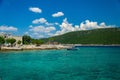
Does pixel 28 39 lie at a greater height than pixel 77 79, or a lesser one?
greater

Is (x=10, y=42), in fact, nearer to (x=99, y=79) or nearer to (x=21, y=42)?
(x=21, y=42)

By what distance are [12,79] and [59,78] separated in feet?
16.4

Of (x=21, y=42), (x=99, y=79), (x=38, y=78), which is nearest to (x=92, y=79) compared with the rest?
(x=99, y=79)

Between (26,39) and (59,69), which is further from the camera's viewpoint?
(26,39)

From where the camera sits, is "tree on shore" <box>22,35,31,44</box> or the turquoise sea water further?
"tree on shore" <box>22,35,31,44</box>

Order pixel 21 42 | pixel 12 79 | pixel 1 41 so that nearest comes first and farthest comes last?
1. pixel 12 79
2. pixel 1 41
3. pixel 21 42

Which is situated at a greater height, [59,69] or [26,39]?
[26,39]

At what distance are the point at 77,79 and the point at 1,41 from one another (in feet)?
262

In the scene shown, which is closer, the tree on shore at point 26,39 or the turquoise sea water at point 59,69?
the turquoise sea water at point 59,69

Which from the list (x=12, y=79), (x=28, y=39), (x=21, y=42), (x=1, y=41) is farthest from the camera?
(x=28, y=39)

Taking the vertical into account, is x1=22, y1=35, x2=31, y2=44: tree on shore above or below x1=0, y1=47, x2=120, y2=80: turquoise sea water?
above

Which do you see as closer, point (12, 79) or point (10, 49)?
point (12, 79)

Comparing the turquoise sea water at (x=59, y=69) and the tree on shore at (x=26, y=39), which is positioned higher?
the tree on shore at (x=26, y=39)

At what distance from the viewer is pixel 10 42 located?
10344cm
